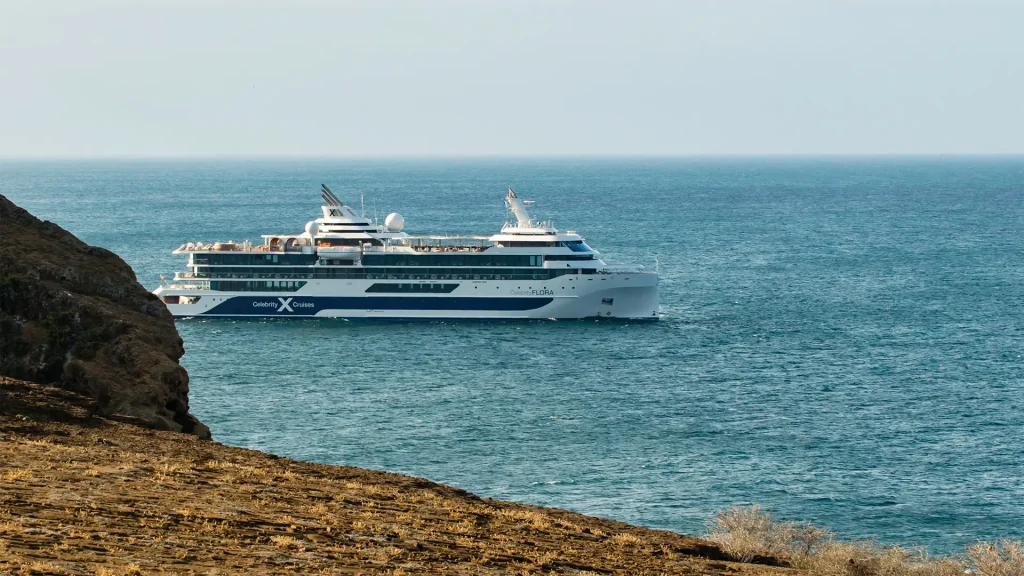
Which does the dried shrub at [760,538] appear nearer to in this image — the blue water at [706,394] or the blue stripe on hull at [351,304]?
the blue water at [706,394]

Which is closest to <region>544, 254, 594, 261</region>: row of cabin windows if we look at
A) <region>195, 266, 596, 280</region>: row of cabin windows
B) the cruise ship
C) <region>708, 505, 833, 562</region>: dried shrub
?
the cruise ship

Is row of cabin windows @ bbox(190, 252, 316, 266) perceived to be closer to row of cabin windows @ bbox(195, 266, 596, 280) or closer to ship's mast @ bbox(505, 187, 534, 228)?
row of cabin windows @ bbox(195, 266, 596, 280)

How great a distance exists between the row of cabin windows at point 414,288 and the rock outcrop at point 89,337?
38846mm

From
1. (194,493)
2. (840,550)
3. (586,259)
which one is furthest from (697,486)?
(586,259)

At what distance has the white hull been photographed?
6222 centimetres

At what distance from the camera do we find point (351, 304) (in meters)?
63.7

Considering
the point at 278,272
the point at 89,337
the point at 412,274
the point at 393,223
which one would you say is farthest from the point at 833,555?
the point at 393,223

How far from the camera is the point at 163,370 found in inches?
883

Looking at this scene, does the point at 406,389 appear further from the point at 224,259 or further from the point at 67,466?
the point at 67,466

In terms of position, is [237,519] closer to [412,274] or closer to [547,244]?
[412,274]

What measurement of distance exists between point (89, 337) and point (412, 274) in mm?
41333

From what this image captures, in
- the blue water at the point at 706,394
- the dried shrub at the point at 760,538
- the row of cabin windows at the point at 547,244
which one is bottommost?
the blue water at the point at 706,394

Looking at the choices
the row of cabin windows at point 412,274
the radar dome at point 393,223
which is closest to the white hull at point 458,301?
the row of cabin windows at point 412,274

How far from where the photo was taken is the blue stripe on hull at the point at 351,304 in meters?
62.9
